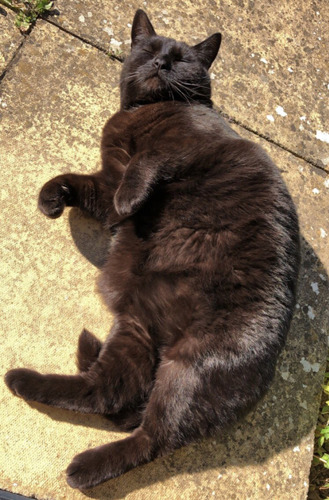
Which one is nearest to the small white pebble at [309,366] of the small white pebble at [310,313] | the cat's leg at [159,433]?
the small white pebble at [310,313]

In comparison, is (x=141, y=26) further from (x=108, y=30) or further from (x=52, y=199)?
(x=52, y=199)

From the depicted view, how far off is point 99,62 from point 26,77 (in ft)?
1.33

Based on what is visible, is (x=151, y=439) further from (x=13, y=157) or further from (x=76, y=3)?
(x=76, y=3)

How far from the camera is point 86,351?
2.03m

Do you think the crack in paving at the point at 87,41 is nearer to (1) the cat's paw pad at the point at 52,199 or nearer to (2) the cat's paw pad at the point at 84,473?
(1) the cat's paw pad at the point at 52,199

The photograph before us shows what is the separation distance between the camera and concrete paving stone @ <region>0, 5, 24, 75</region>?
2.35 meters

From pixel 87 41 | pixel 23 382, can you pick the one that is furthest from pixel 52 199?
pixel 87 41

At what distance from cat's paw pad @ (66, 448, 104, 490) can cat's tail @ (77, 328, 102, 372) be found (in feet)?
1.15

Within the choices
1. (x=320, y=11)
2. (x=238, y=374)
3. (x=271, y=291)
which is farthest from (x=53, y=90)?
(x=320, y=11)

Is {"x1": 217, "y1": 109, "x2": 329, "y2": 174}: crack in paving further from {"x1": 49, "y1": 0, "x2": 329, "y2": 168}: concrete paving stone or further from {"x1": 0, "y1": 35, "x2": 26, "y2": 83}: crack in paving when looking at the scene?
{"x1": 0, "y1": 35, "x2": 26, "y2": 83}: crack in paving

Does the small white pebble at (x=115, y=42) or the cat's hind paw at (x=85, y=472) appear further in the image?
the small white pebble at (x=115, y=42)

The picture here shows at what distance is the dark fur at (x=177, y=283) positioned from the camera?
184 cm

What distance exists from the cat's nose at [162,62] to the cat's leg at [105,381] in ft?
4.09

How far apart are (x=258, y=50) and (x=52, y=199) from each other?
1708 millimetres
